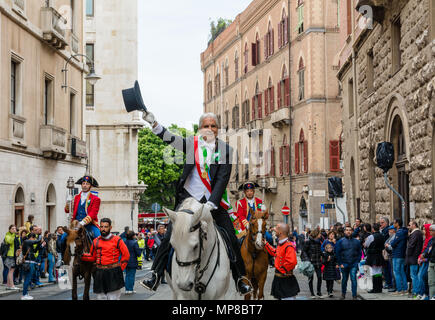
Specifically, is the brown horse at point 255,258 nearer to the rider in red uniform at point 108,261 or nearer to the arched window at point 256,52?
the rider in red uniform at point 108,261

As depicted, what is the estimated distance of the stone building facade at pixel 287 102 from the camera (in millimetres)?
49125

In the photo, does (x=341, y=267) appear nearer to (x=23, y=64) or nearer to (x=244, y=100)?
(x=23, y=64)

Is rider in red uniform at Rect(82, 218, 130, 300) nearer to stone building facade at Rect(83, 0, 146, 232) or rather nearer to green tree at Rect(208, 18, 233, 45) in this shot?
stone building facade at Rect(83, 0, 146, 232)

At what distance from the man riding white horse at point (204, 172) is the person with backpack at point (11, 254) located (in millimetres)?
14559

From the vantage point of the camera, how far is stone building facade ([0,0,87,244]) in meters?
27.6

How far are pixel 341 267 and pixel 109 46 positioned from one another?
36.5 meters

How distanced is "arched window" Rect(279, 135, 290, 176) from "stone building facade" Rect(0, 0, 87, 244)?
19.1 m

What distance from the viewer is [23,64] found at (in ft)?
97.0

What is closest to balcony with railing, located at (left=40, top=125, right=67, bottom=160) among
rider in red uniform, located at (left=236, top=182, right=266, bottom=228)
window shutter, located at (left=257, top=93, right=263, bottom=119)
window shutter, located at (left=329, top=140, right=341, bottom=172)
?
rider in red uniform, located at (left=236, top=182, right=266, bottom=228)

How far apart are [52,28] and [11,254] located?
1238cm

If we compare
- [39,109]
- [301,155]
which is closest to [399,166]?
[39,109]

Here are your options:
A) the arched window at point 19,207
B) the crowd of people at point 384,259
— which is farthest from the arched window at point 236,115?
the crowd of people at point 384,259

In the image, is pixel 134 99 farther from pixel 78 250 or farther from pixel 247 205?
pixel 78 250
